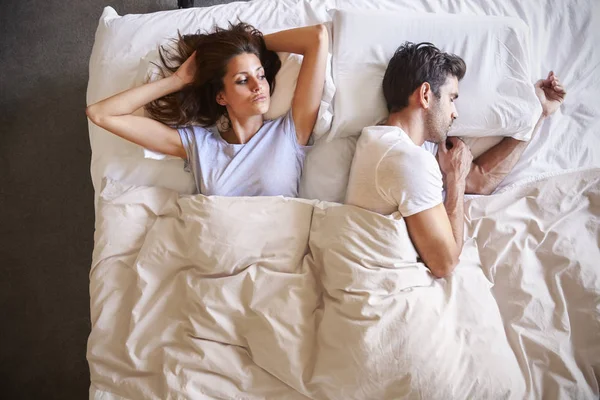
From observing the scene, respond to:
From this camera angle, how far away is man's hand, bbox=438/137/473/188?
4.35 feet

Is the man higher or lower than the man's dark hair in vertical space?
lower

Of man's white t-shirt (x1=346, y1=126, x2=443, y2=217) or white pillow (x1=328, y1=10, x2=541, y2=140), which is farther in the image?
white pillow (x1=328, y1=10, x2=541, y2=140)

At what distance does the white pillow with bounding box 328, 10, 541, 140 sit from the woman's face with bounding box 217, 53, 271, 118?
234 mm

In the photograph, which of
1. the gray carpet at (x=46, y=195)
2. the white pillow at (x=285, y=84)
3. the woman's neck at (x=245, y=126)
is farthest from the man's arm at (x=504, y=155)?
the gray carpet at (x=46, y=195)

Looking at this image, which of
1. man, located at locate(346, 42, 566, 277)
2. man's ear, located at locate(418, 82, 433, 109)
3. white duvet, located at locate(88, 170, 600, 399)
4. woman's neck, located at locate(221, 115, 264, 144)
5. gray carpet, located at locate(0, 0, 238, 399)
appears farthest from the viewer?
gray carpet, located at locate(0, 0, 238, 399)

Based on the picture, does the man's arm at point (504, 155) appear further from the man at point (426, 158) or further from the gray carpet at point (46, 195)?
the gray carpet at point (46, 195)

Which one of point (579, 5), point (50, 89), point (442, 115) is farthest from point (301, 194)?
point (50, 89)

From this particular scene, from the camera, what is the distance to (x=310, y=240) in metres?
1.19

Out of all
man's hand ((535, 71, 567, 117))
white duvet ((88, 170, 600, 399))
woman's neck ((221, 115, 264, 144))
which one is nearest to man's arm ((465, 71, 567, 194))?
man's hand ((535, 71, 567, 117))

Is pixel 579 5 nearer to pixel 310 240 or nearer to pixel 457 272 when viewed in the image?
pixel 457 272

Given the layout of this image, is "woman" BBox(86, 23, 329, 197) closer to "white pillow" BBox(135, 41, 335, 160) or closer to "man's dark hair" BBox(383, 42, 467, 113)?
"white pillow" BBox(135, 41, 335, 160)

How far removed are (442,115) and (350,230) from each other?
45 centimetres

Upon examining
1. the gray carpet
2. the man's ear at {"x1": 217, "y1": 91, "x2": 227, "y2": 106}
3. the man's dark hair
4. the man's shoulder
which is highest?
the man's dark hair

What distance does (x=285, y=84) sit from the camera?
135cm
